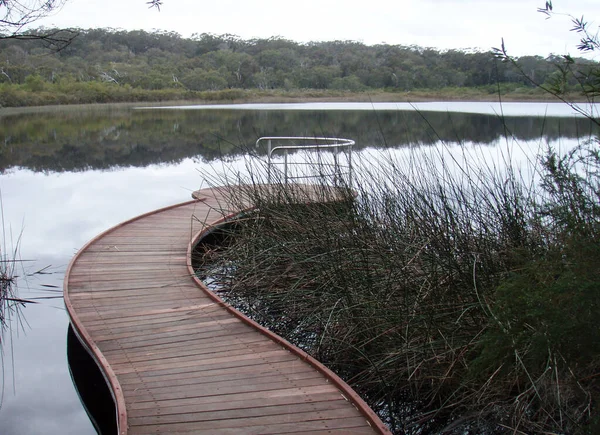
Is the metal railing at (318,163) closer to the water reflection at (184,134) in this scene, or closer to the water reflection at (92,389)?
the water reflection at (92,389)

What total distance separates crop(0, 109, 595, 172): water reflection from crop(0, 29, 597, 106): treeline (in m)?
5.44

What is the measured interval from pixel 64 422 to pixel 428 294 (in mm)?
1977

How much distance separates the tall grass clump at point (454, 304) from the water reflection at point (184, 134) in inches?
265

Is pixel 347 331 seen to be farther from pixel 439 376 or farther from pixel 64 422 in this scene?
pixel 64 422

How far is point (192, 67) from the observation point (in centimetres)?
3625

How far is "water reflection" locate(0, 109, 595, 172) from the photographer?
13594 millimetres

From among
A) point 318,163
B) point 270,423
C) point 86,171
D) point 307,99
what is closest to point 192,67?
point 307,99

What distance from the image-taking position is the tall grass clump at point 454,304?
2.28 metres

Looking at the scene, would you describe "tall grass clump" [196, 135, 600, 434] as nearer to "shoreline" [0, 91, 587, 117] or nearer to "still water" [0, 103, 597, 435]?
"still water" [0, 103, 597, 435]

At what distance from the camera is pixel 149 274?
4.29 m

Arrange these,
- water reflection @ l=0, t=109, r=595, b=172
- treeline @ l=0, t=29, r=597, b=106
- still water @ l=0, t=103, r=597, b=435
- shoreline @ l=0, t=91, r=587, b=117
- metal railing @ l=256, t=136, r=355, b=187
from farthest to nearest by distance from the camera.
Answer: treeline @ l=0, t=29, r=597, b=106, shoreline @ l=0, t=91, r=587, b=117, water reflection @ l=0, t=109, r=595, b=172, metal railing @ l=256, t=136, r=355, b=187, still water @ l=0, t=103, r=597, b=435

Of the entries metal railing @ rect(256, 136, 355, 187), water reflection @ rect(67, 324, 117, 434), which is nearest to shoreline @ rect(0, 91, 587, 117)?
metal railing @ rect(256, 136, 355, 187)

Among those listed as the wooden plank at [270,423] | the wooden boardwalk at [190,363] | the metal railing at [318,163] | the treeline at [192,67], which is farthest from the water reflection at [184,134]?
the wooden plank at [270,423]

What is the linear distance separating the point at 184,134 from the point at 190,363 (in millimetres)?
15595
